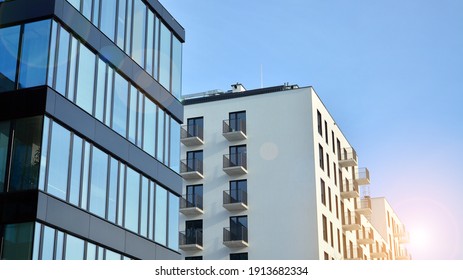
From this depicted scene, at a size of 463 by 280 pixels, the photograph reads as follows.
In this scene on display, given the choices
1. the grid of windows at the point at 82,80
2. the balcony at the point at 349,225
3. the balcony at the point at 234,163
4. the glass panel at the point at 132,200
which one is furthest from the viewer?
the balcony at the point at 349,225

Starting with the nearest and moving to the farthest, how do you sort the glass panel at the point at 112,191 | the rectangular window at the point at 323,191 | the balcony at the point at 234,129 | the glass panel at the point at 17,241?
the glass panel at the point at 17,241
the glass panel at the point at 112,191
the rectangular window at the point at 323,191
the balcony at the point at 234,129

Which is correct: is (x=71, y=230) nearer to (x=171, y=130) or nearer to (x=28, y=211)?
(x=28, y=211)

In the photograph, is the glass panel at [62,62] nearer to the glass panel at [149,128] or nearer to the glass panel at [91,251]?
the glass panel at [91,251]

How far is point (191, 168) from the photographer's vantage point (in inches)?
2178

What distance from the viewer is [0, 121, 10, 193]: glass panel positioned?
24.6m

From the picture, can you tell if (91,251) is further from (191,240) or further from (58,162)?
(191,240)

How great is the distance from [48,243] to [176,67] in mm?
14286

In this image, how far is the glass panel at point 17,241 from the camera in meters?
23.4

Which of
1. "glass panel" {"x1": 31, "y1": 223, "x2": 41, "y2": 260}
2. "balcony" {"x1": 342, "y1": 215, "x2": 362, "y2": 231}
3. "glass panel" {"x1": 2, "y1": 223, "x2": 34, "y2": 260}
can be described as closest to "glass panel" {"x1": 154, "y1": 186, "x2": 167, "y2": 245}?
"glass panel" {"x1": 31, "y1": 223, "x2": 41, "y2": 260}

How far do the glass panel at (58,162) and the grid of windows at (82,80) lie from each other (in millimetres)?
1520

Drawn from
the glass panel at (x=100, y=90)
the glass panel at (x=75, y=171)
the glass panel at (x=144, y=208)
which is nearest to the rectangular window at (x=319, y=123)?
the glass panel at (x=144, y=208)

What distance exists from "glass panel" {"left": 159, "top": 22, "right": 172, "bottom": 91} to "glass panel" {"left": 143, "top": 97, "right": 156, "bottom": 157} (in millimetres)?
1970
